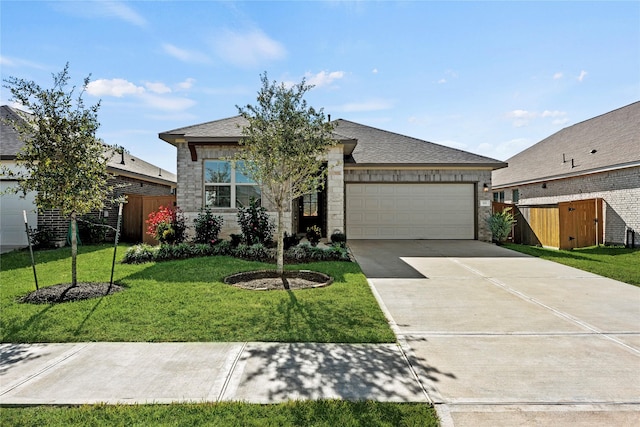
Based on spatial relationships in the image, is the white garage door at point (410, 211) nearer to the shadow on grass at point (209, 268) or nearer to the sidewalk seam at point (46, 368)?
the shadow on grass at point (209, 268)

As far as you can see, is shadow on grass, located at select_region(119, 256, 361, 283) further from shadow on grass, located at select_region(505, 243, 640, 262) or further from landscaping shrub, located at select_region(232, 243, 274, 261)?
shadow on grass, located at select_region(505, 243, 640, 262)

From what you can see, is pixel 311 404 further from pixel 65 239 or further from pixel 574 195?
pixel 574 195

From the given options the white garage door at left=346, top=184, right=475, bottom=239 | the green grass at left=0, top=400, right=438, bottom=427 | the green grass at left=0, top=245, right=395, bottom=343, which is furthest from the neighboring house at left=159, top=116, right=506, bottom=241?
the green grass at left=0, top=400, right=438, bottom=427

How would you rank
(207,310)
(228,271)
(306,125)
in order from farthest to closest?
(228,271)
(306,125)
(207,310)

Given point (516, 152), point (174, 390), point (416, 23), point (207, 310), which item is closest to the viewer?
point (174, 390)

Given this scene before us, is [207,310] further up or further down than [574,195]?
further down

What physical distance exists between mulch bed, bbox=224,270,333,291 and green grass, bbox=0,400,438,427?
3513 millimetres

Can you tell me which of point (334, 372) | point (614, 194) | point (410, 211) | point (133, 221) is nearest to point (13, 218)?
point (133, 221)

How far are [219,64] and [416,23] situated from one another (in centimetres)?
539

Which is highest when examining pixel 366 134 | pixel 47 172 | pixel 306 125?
pixel 366 134

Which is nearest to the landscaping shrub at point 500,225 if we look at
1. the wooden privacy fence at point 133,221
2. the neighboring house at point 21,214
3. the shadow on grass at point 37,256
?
the neighboring house at point 21,214

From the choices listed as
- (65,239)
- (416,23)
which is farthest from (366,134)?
(65,239)

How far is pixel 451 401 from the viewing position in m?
2.72

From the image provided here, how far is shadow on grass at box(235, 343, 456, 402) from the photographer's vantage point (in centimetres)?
281
